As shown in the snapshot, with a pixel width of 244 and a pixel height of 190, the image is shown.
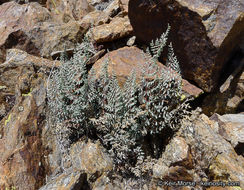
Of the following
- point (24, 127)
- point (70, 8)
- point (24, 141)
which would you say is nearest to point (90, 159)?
A: point (24, 141)

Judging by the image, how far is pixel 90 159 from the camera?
4.29 metres

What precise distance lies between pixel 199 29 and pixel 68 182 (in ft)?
12.9

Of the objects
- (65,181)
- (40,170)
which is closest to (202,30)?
(65,181)

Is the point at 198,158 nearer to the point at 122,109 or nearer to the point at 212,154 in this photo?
the point at 212,154

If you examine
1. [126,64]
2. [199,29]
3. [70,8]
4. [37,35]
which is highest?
[199,29]

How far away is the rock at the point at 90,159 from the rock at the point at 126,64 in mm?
1473

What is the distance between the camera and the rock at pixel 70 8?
29.9ft

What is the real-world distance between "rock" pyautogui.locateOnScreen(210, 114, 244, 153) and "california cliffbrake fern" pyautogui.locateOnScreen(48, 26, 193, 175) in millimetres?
1349

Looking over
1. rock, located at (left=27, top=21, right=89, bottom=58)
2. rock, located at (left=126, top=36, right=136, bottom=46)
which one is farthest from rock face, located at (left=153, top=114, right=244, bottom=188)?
rock, located at (left=27, top=21, right=89, bottom=58)

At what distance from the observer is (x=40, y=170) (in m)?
4.29

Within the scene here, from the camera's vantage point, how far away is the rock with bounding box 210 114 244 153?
5227 millimetres

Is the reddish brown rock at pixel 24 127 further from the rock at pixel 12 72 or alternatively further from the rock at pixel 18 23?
the rock at pixel 18 23

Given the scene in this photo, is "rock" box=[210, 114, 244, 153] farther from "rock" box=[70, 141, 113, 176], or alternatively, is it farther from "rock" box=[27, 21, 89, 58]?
"rock" box=[27, 21, 89, 58]

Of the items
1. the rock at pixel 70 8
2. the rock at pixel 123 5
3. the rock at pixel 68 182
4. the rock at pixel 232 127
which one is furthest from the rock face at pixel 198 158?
the rock at pixel 70 8
